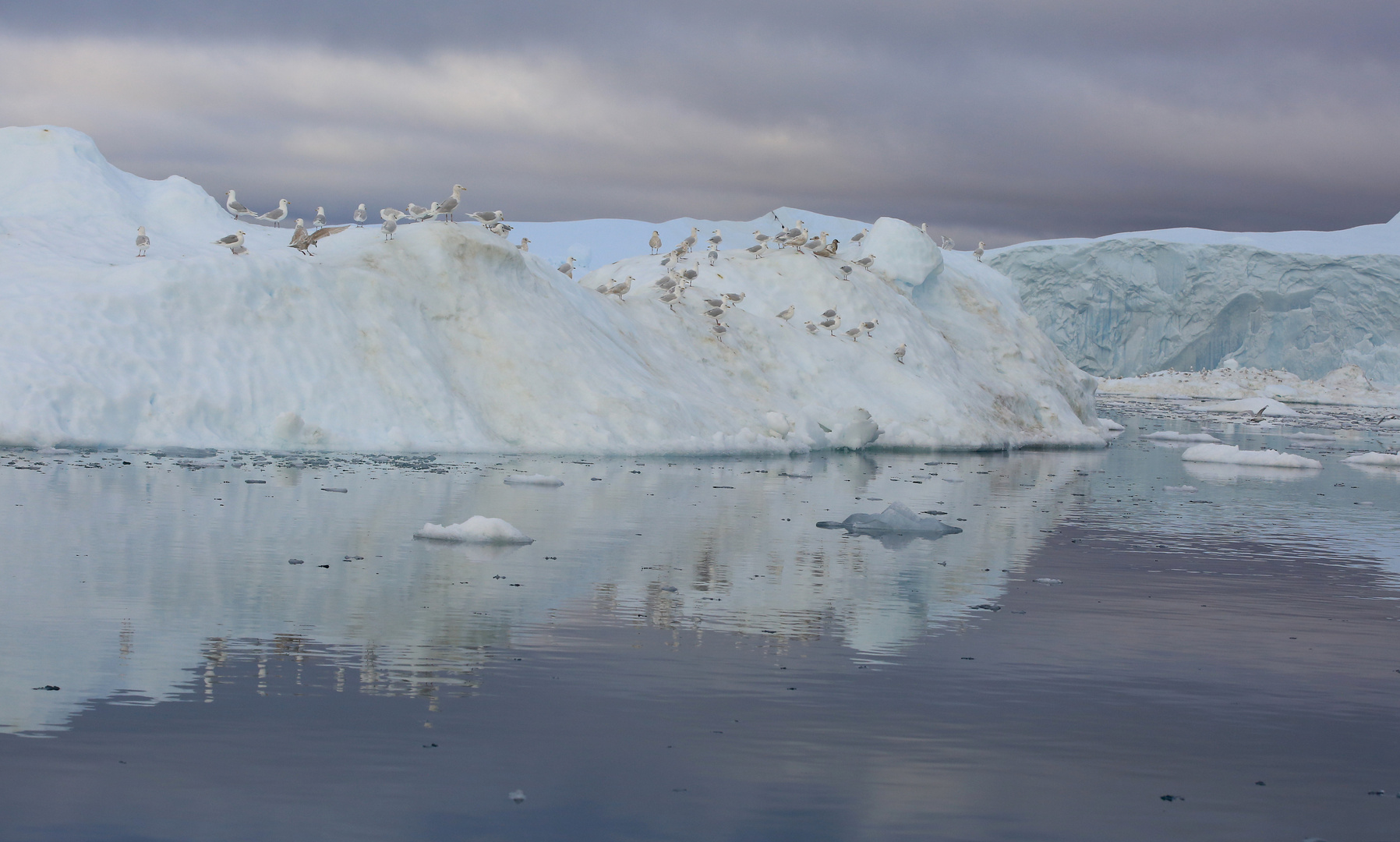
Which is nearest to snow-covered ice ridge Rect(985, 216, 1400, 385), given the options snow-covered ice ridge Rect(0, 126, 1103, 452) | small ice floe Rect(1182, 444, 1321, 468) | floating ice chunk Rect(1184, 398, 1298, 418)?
floating ice chunk Rect(1184, 398, 1298, 418)

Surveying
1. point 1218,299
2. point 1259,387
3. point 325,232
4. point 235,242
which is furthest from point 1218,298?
point 235,242

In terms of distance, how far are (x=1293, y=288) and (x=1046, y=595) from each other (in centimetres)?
8290

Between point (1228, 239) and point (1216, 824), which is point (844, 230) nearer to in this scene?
point (1228, 239)

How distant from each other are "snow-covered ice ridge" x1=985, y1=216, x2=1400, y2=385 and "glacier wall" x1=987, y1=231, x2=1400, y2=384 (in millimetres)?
73

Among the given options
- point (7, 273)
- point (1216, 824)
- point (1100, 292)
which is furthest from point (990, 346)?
point (1100, 292)

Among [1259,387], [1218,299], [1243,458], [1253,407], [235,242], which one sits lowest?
[1243,458]

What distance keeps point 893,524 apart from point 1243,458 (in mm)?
20014

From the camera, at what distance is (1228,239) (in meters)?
91.6

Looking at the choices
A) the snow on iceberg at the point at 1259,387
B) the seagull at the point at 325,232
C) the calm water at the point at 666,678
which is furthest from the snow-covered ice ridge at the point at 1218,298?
the calm water at the point at 666,678

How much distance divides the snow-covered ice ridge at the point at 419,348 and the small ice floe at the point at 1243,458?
201 inches

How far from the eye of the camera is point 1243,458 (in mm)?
33969

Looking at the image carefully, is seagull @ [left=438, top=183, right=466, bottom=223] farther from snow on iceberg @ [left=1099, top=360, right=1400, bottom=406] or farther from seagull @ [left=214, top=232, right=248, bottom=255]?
snow on iceberg @ [left=1099, top=360, right=1400, bottom=406]

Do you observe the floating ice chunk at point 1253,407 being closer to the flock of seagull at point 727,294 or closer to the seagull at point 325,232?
the flock of seagull at point 727,294

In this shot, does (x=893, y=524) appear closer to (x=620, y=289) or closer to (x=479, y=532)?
(x=479, y=532)
